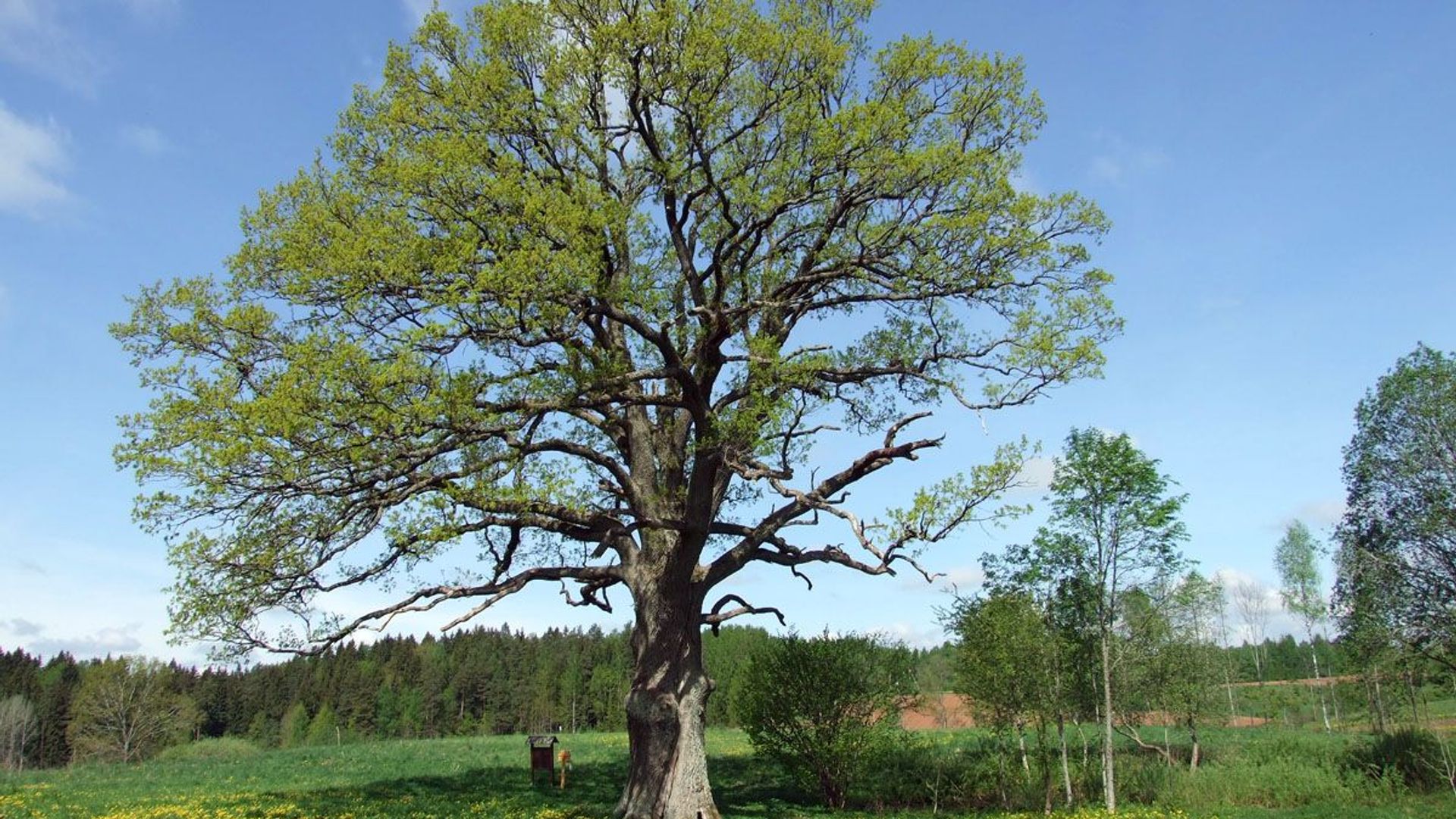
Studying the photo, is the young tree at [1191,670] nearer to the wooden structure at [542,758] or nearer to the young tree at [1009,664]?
the young tree at [1009,664]

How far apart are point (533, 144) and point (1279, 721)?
70272mm

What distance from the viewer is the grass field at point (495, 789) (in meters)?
19.3

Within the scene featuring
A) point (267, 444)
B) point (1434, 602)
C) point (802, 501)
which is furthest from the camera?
point (1434, 602)

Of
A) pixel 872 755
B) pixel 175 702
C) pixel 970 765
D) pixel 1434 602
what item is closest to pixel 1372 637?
pixel 1434 602

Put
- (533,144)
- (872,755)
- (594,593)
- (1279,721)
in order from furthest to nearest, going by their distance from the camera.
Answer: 1. (1279,721)
2. (872,755)
3. (594,593)
4. (533,144)

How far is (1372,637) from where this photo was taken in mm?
27328

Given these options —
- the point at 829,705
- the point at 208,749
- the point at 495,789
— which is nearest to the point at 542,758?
the point at 495,789

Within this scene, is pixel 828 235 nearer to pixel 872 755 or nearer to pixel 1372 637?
pixel 872 755

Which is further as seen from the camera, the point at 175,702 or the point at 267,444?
the point at 175,702

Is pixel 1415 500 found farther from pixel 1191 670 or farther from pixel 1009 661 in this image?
pixel 1009 661

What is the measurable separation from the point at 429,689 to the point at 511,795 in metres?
98.9

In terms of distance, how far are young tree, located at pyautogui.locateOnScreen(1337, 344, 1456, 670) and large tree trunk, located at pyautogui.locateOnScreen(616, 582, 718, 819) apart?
2344cm

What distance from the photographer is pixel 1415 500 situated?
1083 inches

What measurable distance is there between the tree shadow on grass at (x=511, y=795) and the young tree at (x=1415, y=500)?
1984 cm
